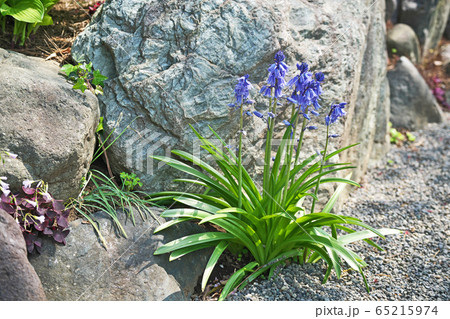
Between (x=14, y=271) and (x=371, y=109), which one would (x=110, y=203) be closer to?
(x=14, y=271)

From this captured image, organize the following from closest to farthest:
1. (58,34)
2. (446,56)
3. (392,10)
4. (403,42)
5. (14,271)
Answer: (14,271) < (58,34) < (403,42) < (392,10) < (446,56)

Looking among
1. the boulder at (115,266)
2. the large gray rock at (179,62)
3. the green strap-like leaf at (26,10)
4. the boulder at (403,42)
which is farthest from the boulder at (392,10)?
the boulder at (115,266)

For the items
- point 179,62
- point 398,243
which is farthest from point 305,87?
point 398,243

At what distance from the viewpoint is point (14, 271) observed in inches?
90.4

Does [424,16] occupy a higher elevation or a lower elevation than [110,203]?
higher

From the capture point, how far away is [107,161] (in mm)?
3363

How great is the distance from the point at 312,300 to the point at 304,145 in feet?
4.31

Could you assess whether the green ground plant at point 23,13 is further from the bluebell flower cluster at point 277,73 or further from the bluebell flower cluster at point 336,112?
the bluebell flower cluster at point 336,112

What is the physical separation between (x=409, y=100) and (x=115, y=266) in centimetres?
459

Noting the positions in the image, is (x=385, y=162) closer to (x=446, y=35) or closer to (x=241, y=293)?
(x=241, y=293)

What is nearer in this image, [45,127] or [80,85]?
[45,127]

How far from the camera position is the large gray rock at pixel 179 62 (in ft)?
10.8

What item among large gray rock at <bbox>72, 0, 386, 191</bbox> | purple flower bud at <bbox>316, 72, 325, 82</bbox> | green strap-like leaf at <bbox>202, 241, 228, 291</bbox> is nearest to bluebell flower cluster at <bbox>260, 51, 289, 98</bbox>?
purple flower bud at <bbox>316, 72, 325, 82</bbox>

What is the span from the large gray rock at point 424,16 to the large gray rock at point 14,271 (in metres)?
6.80
